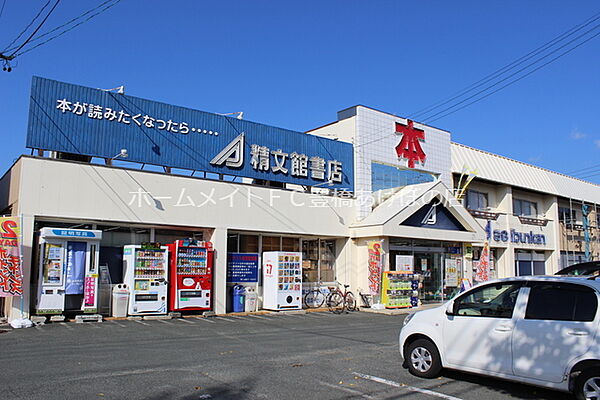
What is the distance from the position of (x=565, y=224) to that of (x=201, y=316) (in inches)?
1080

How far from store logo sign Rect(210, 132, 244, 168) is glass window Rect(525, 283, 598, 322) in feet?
42.5

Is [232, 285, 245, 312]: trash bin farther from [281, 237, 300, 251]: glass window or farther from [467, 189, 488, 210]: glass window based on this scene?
[467, 189, 488, 210]: glass window

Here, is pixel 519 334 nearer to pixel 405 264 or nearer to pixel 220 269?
pixel 220 269

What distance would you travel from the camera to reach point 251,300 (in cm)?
1833

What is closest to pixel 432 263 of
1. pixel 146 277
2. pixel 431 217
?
pixel 431 217

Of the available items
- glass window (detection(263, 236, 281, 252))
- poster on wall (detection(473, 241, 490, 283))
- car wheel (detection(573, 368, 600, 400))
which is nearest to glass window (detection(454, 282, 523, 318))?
car wheel (detection(573, 368, 600, 400))

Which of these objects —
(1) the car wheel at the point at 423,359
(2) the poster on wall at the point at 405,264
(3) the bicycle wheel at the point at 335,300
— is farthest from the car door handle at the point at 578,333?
(2) the poster on wall at the point at 405,264

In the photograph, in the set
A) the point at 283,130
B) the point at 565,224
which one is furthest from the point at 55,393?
the point at 565,224

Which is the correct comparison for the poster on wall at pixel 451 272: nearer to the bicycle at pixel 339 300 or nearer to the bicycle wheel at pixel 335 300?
the bicycle at pixel 339 300

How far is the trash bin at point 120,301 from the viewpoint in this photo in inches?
594

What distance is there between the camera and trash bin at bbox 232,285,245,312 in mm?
17953

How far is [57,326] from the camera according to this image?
1326cm

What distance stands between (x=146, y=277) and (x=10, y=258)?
12.1 ft

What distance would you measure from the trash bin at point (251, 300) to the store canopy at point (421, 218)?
521 cm
